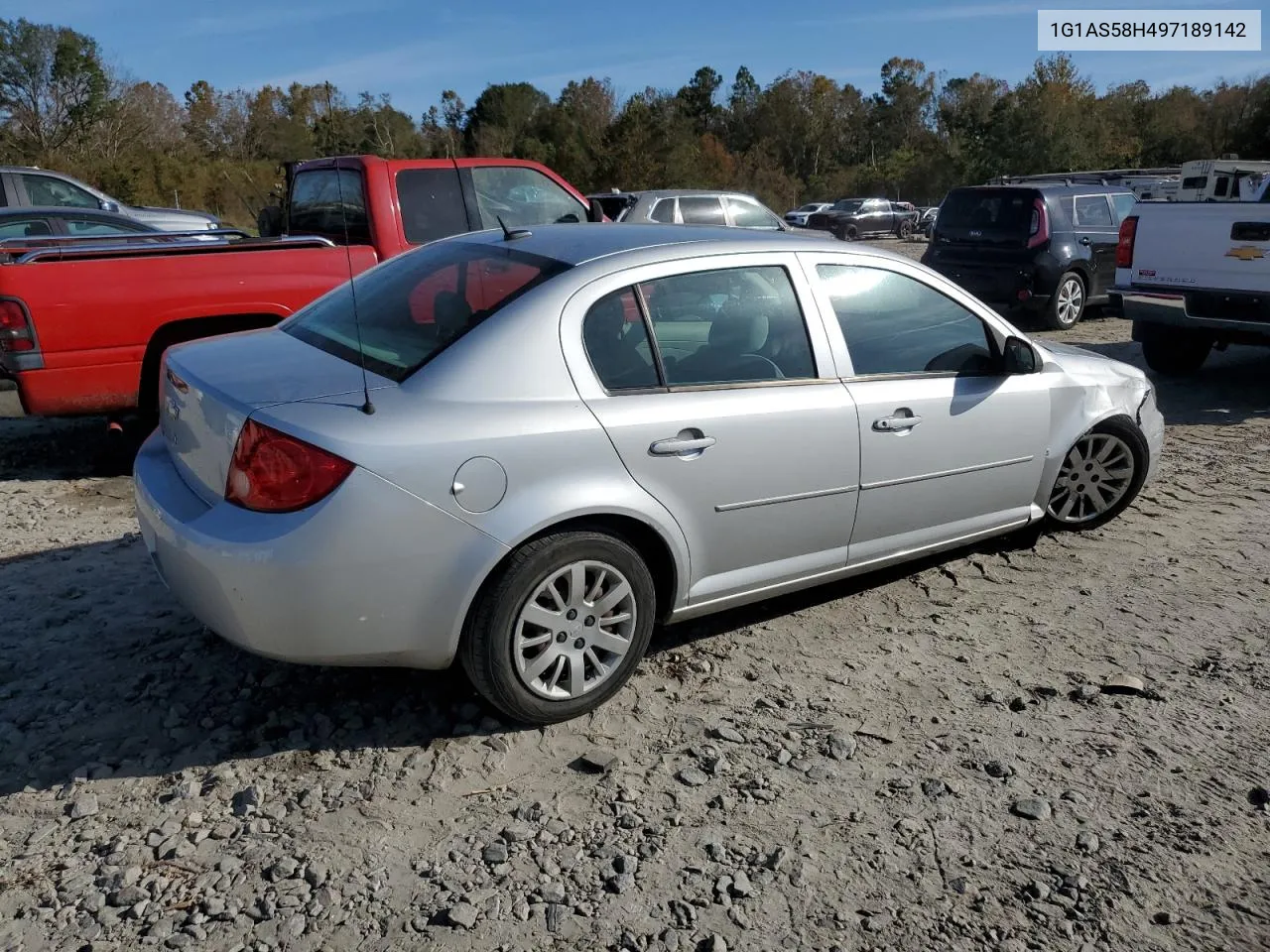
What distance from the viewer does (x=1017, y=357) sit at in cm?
450

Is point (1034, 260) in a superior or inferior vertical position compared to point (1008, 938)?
superior

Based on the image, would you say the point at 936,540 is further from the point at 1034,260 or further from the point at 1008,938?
the point at 1034,260

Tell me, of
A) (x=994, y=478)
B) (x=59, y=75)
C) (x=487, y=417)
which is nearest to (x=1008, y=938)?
(x=487, y=417)

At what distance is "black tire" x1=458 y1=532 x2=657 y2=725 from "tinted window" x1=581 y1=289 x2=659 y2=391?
1.78ft

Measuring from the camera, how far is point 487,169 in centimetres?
766

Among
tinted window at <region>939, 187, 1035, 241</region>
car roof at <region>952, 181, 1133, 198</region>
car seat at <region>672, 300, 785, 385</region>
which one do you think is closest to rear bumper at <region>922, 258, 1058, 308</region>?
tinted window at <region>939, 187, 1035, 241</region>

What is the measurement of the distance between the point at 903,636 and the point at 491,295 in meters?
2.10

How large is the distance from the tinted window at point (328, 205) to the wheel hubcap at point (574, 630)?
4357mm

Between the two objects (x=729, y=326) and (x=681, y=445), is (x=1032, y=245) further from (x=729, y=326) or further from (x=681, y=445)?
(x=681, y=445)

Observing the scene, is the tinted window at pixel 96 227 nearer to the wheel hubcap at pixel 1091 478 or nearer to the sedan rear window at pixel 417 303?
the sedan rear window at pixel 417 303

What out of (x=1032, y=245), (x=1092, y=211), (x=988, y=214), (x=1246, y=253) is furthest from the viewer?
(x=1092, y=211)

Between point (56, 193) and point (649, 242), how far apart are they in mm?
13194

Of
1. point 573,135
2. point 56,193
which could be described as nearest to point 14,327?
point 56,193

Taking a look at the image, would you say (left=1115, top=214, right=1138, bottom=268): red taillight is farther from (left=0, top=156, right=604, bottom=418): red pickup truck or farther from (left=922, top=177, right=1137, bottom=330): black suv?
(left=0, top=156, right=604, bottom=418): red pickup truck
